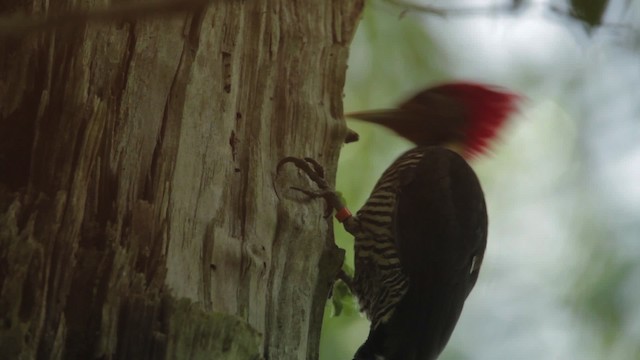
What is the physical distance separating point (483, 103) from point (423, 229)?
0.69 metres

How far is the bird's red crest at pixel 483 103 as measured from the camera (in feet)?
12.7

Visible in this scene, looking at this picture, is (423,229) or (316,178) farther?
(423,229)

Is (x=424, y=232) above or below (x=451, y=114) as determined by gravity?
below

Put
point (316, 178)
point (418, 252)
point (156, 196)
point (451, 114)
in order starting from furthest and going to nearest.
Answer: point (451, 114), point (418, 252), point (316, 178), point (156, 196)

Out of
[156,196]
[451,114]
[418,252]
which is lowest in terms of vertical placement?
[418,252]

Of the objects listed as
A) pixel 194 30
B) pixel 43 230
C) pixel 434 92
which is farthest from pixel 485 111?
pixel 43 230

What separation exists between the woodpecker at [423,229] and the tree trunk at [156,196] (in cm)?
41

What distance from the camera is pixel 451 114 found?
3.89 m

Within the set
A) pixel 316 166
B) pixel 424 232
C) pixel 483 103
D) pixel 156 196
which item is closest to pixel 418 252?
pixel 424 232

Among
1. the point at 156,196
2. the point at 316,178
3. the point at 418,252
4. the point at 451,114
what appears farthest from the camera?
the point at 451,114

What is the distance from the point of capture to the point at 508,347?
508 cm

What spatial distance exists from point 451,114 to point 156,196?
182cm

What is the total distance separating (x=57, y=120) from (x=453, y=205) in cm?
172

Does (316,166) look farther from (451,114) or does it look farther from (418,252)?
(451,114)
